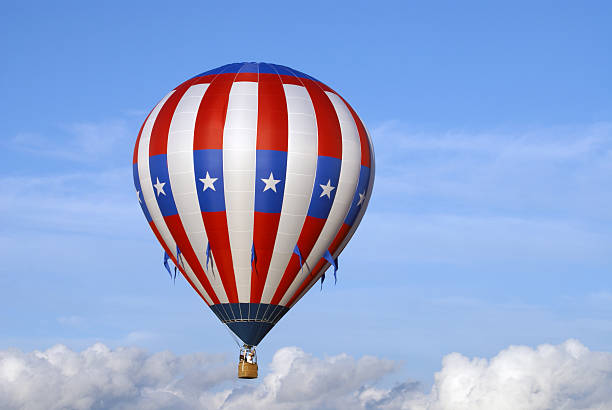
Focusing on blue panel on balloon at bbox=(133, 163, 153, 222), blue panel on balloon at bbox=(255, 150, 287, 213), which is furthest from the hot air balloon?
blue panel on balloon at bbox=(133, 163, 153, 222)

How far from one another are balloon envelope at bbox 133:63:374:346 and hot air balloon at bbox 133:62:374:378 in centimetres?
4

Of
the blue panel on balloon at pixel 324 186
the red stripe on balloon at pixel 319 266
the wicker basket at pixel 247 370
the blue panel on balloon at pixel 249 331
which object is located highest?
the blue panel on balloon at pixel 324 186

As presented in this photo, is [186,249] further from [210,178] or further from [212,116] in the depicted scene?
[212,116]

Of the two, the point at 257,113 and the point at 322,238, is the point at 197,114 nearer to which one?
the point at 257,113

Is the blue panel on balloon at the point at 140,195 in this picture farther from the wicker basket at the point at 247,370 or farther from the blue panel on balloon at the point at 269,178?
the wicker basket at the point at 247,370

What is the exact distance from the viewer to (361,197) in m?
59.0

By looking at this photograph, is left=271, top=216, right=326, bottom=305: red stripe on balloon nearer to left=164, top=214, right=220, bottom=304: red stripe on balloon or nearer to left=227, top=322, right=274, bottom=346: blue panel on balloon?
left=227, top=322, right=274, bottom=346: blue panel on balloon

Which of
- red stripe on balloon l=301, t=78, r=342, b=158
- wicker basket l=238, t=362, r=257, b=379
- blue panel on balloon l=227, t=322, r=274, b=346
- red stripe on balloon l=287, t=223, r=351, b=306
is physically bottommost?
wicker basket l=238, t=362, r=257, b=379

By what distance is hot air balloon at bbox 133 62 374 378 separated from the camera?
56281 millimetres

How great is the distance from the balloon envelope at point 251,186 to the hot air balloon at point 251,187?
0.04 metres

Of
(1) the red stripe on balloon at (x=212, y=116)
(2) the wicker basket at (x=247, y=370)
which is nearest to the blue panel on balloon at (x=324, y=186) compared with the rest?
(1) the red stripe on balloon at (x=212, y=116)

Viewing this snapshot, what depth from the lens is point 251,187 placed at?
56.1 m

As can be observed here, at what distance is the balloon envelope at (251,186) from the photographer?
56.3 meters

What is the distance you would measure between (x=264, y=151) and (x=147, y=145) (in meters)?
5.51
